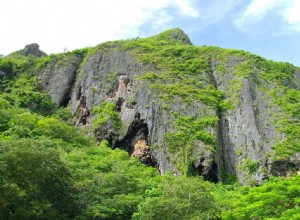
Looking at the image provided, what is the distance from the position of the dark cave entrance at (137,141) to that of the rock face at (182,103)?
14 centimetres

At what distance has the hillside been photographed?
27750 millimetres

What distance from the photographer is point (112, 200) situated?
32.3 m

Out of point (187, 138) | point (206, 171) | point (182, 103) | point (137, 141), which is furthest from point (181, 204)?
point (182, 103)

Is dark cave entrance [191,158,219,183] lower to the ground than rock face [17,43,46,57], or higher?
lower

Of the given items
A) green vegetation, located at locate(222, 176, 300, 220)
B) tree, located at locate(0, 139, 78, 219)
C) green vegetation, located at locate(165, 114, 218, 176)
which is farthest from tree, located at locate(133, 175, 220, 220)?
green vegetation, located at locate(165, 114, 218, 176)

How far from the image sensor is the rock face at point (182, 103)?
52438 mm

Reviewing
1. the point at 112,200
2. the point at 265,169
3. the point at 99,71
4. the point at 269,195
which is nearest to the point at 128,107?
the point at 99,71

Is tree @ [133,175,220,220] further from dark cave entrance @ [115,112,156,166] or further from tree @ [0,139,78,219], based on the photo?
dark cave entrance @ [115,112,156,166]

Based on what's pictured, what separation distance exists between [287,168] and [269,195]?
3011 centimetres

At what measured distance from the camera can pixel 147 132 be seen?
58.1 m

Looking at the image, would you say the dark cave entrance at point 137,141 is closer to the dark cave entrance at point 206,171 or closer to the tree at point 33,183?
the dark cave entrance at point 206,171

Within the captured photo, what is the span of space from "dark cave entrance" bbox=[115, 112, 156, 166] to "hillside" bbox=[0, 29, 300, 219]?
15cm

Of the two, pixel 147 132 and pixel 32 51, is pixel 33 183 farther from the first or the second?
pixel 32 51

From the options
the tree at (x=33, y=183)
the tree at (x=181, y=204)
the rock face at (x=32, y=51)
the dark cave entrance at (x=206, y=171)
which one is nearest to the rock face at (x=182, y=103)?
the dark cave entrance at (x=206, y=171)
